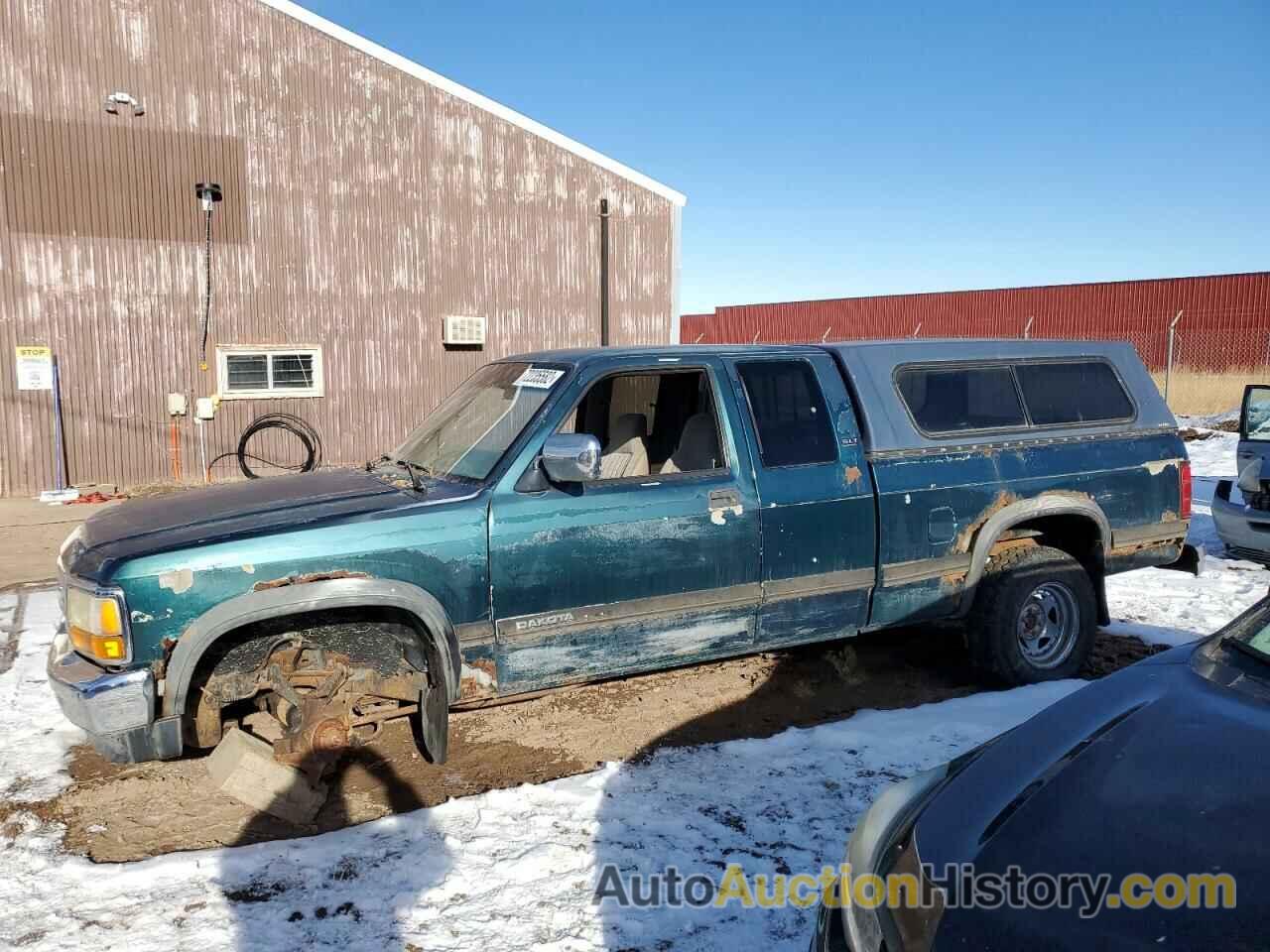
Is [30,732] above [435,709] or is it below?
below

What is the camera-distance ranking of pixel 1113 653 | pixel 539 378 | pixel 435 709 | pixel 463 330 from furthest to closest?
pixel 463 330, pixel 1113 653, pixel 539 378, pixel 435 709

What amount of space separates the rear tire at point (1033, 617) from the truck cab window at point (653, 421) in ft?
6.04

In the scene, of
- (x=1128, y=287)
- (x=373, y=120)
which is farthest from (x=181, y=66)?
(x=1128, y=287)

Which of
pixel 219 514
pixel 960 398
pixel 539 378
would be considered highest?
pixel 539 378

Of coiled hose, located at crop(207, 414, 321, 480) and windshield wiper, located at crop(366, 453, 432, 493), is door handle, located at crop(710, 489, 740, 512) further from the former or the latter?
coiled hose, located at crop(207, 414, 321, 480)

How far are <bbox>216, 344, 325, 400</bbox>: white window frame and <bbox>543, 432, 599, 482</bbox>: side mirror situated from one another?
10686 mm

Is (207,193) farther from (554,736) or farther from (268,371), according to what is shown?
(554,736)

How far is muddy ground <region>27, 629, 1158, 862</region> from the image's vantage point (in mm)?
3680

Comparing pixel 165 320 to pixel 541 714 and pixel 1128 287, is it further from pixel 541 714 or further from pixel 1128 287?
pixel 1128 287

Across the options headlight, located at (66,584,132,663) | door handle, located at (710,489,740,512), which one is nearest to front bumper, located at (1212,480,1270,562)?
door handle, located at (710,489,740,512)

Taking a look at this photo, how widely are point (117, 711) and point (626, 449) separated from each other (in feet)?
8.56

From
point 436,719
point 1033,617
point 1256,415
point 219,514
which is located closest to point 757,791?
point 436,719

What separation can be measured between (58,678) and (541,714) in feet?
7.30

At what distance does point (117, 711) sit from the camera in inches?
131
